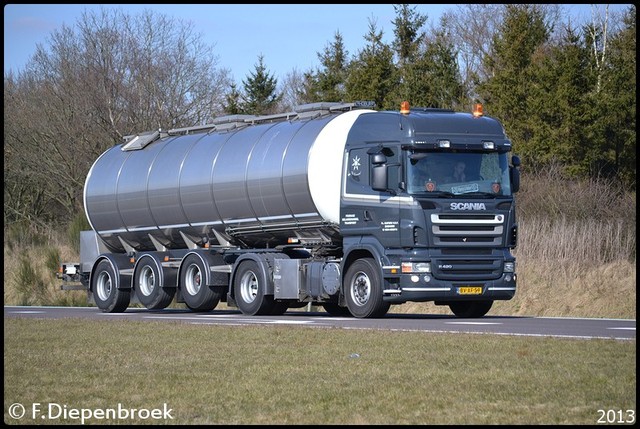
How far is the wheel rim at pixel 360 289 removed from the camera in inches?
915

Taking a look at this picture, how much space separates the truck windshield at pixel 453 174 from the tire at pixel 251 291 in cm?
459

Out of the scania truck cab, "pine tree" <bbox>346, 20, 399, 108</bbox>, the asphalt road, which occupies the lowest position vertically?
the asphalt road

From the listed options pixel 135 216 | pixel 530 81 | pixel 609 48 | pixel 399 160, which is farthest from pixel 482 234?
pixel 609 48

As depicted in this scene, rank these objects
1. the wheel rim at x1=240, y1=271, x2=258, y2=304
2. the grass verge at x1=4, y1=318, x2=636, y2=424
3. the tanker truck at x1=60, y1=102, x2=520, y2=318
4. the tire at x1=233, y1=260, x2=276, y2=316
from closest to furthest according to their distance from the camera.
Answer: the grass verge at x1=4, y1=318, x2=636, y2=424 < the tanker truck at x1=60, y1=102, x2=520, y2=318 < the tire at x1=233, y1=260, x2=276, y2=316 < the wheel rim at x1=240, y1=271, x2=258, y2=304

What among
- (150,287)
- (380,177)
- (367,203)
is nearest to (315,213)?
(367,203)

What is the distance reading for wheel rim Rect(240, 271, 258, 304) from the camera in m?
26.1

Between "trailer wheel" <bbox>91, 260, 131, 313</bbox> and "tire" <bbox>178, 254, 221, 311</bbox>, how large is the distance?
2.09 metres

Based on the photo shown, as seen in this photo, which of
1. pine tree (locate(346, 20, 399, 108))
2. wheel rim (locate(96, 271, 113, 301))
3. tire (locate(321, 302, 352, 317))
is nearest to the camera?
tire (locate(321, 302, 352, 317))

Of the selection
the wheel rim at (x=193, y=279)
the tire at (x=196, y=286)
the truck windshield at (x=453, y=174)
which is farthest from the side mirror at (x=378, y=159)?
the wheel rim at (x=193, y=279)

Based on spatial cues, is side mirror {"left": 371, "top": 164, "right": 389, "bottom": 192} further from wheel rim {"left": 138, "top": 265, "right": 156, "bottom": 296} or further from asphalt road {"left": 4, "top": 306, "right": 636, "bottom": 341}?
wheel rim {"left": 138, "top": 265, "right": 156, "bottom": 296}

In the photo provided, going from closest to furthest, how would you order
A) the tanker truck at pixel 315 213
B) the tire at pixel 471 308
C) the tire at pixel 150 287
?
the tanker truck at pixel 315 213 → the tire at pixel 471 308 → the tire at pixel 150 287

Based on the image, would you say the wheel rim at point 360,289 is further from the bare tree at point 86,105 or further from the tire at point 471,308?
the bare tree at point 86,105

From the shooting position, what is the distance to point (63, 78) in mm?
54844

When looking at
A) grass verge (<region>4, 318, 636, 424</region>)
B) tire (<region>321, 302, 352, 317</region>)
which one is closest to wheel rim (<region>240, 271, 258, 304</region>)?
tire (<region>321, 302, 352, 317</region>)
